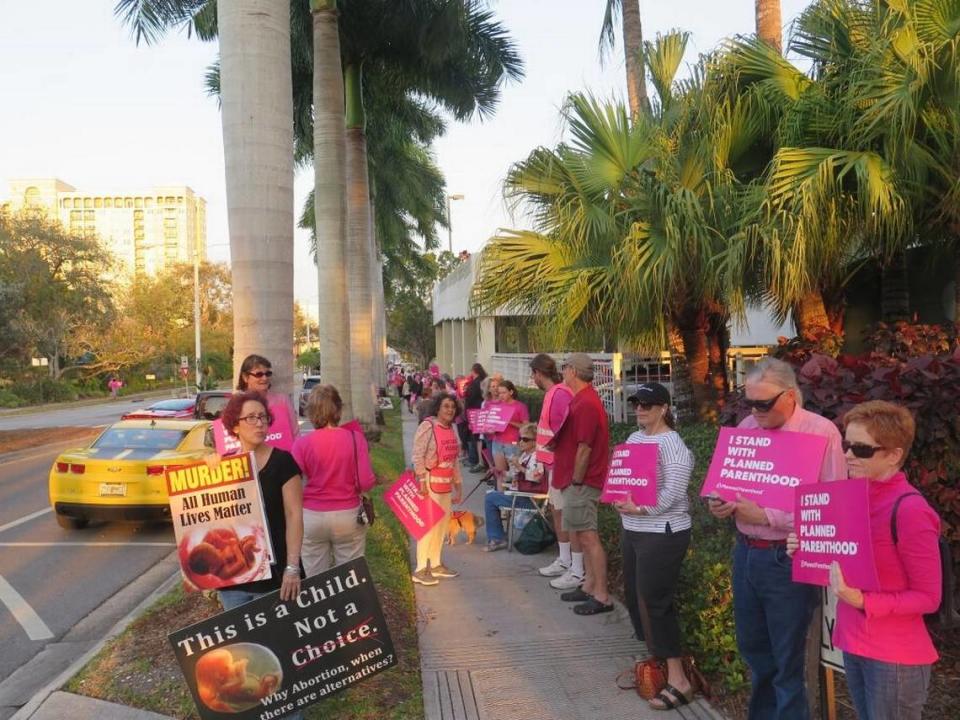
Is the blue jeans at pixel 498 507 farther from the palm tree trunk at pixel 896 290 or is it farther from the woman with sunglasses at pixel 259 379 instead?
the palm tree trunk at pixel 896 290

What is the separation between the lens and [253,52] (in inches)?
250

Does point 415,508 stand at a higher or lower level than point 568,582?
higher

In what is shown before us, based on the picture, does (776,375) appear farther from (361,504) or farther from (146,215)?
(146,215)

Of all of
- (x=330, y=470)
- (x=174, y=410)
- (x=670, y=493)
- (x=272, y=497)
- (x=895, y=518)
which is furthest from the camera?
(x=174, y=410)

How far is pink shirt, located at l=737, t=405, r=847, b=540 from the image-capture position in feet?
10.3

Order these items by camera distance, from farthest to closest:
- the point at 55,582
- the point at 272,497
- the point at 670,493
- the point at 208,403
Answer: the point at 208,403
the point at 55,582
the point at 670,493
the point at 272,497

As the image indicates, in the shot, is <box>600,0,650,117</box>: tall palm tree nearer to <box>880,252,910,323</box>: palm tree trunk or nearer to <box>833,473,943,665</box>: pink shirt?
<box>880,252,910,323</box>: palm tree trunk

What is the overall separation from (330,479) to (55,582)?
14.2 ft

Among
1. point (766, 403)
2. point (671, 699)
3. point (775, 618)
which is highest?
point (766, 403)

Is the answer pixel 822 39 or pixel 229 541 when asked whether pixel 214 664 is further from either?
pixel 822 39

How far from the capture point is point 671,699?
4121 mm

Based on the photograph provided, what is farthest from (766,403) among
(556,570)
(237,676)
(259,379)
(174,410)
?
(174,410)

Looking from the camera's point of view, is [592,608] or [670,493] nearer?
[670,493]

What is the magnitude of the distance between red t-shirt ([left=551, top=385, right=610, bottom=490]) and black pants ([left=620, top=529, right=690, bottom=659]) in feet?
4.91
